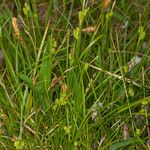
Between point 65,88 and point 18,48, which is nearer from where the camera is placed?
point 65,88

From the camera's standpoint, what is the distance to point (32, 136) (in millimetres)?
1405

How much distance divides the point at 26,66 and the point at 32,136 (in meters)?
0.29

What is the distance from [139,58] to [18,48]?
434mm

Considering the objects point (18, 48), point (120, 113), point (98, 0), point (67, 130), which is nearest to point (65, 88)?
point (67, 130)

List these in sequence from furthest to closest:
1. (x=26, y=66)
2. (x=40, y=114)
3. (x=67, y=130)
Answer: (x=26, y=66), (x=40, y=114), (x=67, y=130)

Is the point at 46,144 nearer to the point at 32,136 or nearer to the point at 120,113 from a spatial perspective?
the point at 32,136

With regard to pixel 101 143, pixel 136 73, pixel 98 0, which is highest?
pixel 98 0

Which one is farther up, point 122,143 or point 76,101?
point 76,101

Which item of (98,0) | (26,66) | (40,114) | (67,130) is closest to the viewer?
(67,130)

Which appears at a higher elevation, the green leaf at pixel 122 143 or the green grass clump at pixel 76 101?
the green grass clump at pixel 76 101

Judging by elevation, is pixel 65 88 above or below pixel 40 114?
above

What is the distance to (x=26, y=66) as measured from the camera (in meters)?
1.59

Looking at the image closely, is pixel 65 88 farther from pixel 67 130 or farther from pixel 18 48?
pixel 18 48

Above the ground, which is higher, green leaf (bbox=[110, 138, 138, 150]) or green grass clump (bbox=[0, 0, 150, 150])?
green grass clump (bbox=[0, 0, 150, 150])
